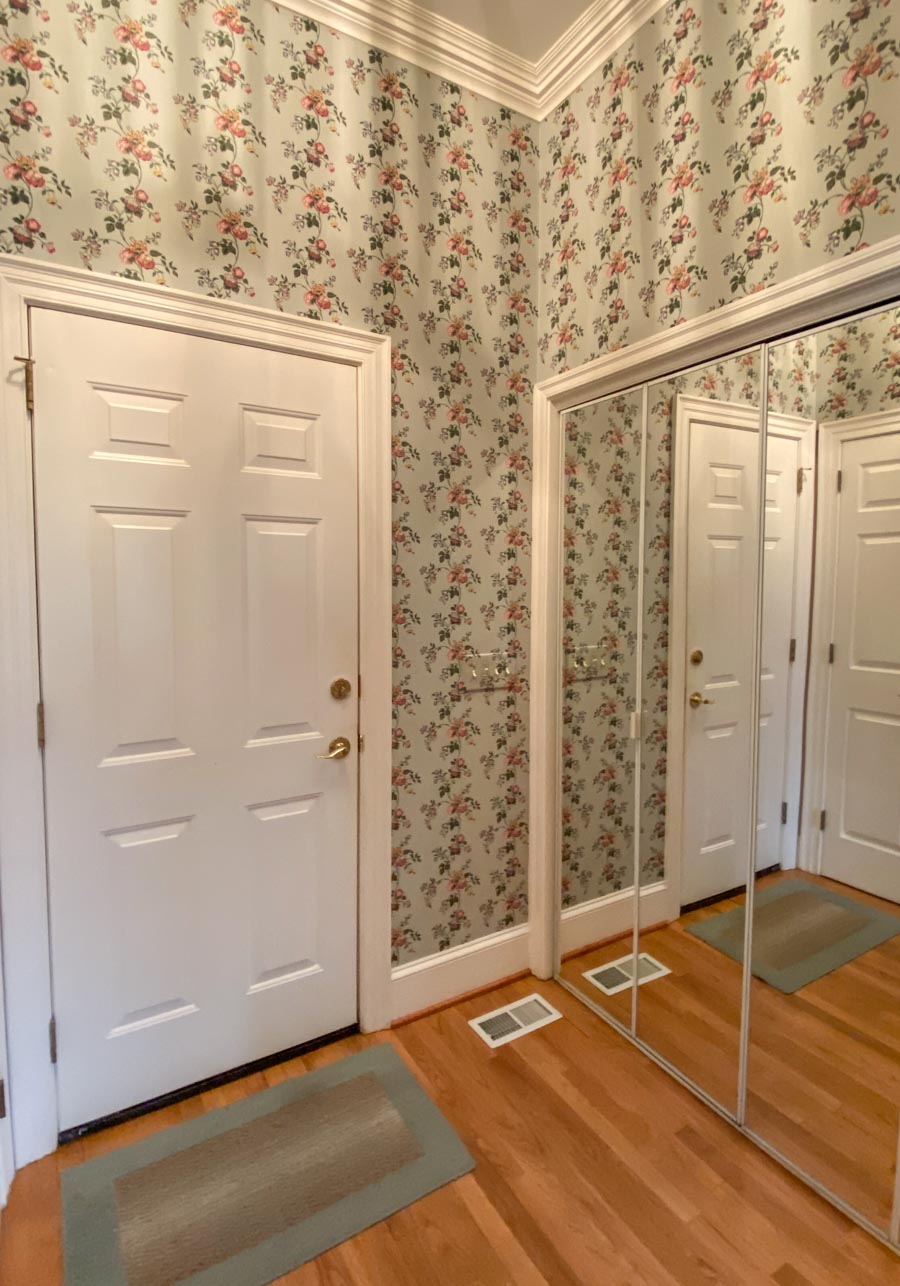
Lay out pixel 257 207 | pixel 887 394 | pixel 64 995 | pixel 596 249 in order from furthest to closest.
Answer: pixel 596 249 → pixel 257 207 → pixel 64 995 → pixel 887 394

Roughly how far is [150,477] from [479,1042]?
6.29 ft

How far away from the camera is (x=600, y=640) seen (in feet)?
6.80

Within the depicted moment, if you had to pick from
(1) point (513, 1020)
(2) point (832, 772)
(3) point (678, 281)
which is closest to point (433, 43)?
(3) point (678, 281)

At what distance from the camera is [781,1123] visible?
156cm

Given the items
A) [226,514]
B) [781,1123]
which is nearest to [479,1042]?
[781,1123]

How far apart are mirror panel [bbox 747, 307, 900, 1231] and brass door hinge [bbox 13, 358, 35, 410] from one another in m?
1.71

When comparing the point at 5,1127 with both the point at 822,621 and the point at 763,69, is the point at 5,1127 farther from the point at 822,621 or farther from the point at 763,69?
the point at 763,69

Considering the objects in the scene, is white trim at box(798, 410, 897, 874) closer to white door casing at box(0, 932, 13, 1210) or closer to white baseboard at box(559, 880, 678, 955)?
white baseboard at box(559, 880, 678, 955)

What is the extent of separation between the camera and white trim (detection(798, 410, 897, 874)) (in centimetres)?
138

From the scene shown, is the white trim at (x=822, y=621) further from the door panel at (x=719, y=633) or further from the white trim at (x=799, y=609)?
the door panel at (x=719, y=633)

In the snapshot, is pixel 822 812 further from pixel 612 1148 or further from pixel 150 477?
pixel 150 477

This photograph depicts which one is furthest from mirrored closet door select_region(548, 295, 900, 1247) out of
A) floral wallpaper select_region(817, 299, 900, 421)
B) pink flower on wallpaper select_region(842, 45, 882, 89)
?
pink flower on wallpaper select_region(842, 45, 882, 89)

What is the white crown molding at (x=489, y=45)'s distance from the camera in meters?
1.69

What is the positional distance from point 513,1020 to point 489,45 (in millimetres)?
3096
